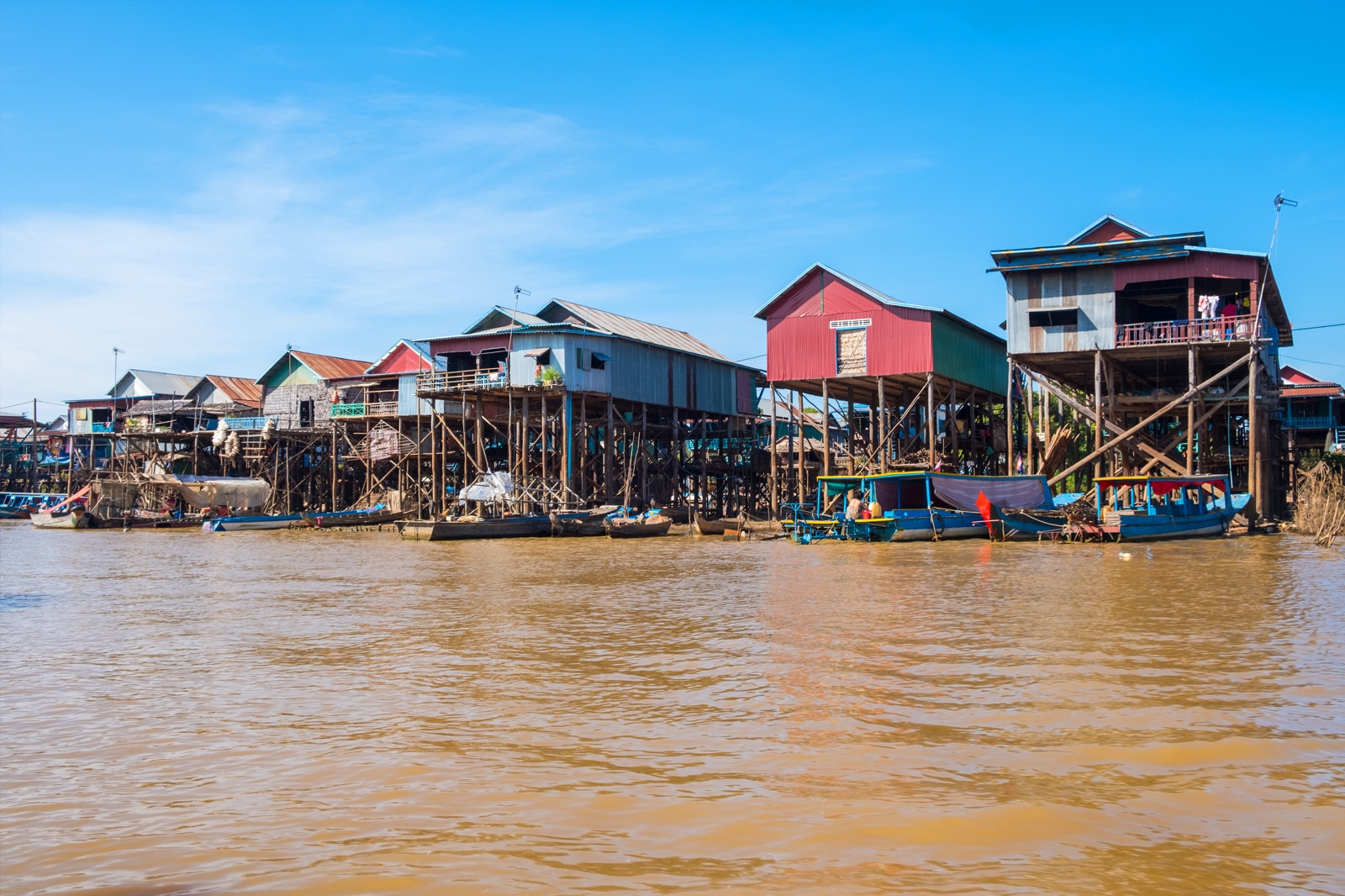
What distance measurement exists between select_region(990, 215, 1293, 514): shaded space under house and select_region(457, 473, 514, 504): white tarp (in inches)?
645

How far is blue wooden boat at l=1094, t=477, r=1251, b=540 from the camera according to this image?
25.3 meters

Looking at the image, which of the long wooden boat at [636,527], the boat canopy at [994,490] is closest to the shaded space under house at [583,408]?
the long wooden boat at [636,527]

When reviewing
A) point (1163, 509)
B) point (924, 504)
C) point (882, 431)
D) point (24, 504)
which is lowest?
point (1163, 509)

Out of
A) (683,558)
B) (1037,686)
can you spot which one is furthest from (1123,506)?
(1037,686)

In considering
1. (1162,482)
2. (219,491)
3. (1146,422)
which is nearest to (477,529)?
(219,491)

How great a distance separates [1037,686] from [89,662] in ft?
28.4

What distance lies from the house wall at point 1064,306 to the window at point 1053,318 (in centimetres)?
10

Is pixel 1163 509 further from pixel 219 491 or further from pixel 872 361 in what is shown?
pixel 219 491

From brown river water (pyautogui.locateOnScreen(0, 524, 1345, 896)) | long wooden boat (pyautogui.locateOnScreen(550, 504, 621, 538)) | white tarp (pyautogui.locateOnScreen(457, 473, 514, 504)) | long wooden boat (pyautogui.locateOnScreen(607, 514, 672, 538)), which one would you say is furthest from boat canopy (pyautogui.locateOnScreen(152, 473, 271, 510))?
brown river water (pyautogui.locateOnScreen(0, 524, 1345, 896))

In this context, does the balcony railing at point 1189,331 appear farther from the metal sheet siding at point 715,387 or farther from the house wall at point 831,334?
the metal sheet siding at point 715,387

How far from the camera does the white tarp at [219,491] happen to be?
1745 inches

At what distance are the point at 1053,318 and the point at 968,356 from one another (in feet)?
19.4

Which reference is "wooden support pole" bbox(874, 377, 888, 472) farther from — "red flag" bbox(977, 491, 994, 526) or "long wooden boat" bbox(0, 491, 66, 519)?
"long wooden boat" bbox(0, 491, 66, 519)

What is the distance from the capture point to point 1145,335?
2867cm
